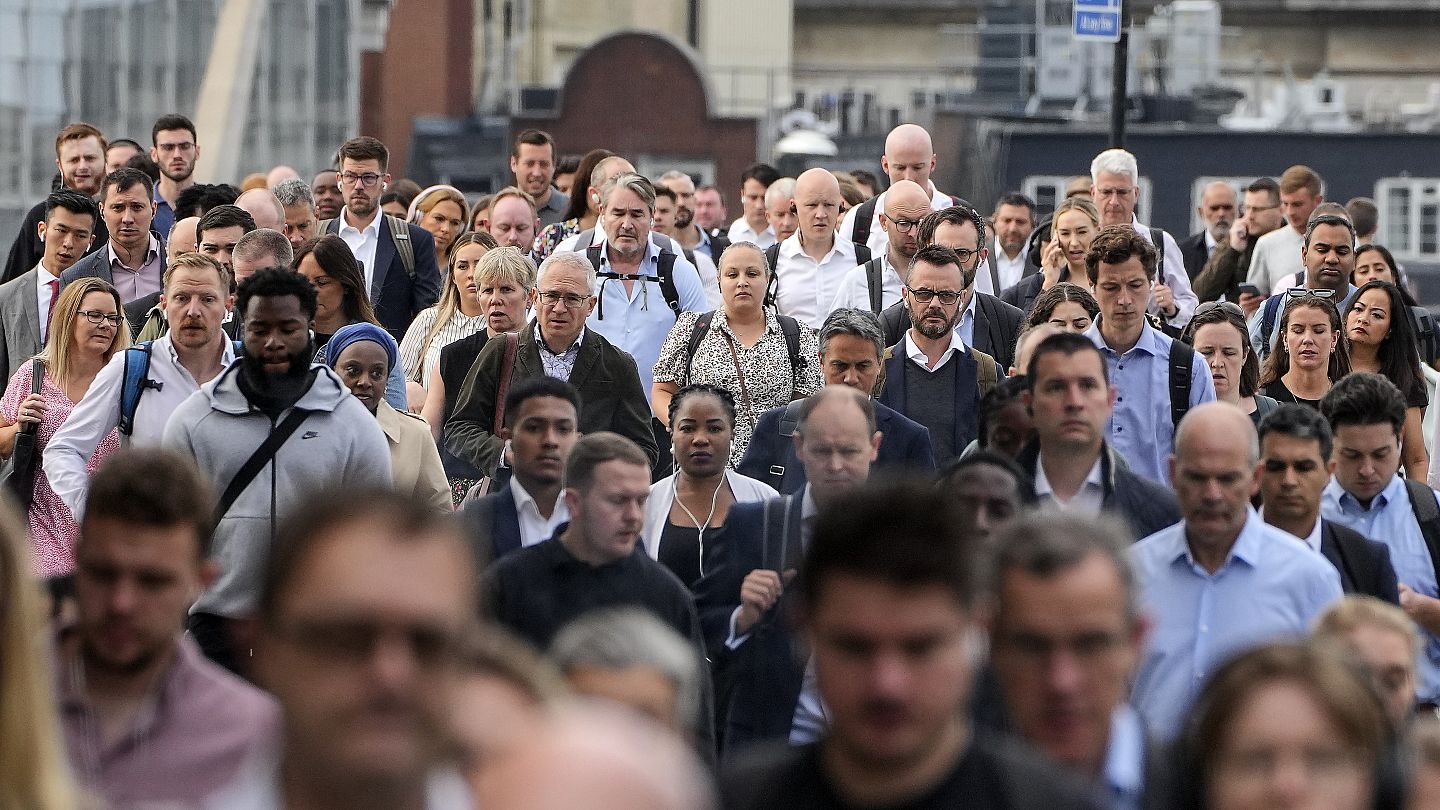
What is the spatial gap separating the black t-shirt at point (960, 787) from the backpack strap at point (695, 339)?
20.9 ft

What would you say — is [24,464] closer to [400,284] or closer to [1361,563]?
[400,284]

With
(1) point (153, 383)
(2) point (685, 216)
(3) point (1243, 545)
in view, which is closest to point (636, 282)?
(2) point (685, 216)

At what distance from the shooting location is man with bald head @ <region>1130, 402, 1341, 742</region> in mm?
6512

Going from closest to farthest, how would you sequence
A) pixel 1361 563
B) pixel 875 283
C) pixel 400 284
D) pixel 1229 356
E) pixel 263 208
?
pixel 1361 563
pixel 1229 356
pixel 875 283
pixel 263 208
pixel 400 284

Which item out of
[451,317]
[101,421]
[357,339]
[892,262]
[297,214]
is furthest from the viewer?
[297,214]

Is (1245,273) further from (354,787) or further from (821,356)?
(354,787)

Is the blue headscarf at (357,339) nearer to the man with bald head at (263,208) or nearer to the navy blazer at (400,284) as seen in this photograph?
the man with bald head at (263,208)

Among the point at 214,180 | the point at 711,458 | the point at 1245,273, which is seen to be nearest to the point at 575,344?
the point at 711,458

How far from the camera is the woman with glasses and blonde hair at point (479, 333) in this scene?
34.0ft

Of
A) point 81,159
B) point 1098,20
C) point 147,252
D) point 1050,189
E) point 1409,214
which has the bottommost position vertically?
point 147,252

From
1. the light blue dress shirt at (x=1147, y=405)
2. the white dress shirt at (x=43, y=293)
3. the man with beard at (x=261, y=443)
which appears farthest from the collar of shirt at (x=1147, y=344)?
the white dress shirt at (x=43, y=293)

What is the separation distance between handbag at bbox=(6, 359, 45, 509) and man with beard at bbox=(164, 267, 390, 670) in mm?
1287

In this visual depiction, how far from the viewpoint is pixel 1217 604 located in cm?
662

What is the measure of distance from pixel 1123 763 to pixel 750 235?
12.5 metres
